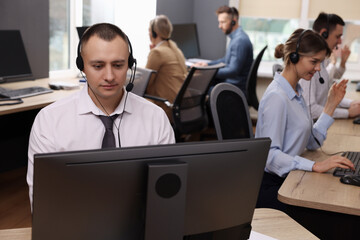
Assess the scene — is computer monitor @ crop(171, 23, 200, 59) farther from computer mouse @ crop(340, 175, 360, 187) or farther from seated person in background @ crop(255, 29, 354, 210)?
computer mouse @ crop(340, 175, 360, 187)

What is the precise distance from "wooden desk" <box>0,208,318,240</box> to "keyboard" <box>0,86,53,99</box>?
1814 mm

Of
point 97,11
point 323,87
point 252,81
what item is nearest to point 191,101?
point 252,81

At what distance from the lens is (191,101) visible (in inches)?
151

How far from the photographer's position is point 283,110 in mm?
2098

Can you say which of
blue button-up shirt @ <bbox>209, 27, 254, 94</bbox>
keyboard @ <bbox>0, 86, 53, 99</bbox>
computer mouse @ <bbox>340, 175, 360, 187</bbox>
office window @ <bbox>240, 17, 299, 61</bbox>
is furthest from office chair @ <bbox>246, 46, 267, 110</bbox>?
computer mouse @ <bbox>340, 175, 360, 187</bbox>

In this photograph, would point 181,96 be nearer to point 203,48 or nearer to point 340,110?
point 340,110

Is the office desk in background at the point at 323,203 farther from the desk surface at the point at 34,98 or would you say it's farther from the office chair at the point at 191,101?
the office chair at the point at 191,101

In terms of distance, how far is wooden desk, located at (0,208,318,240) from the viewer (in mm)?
1357

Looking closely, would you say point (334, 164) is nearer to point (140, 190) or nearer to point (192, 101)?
point (140, 190)

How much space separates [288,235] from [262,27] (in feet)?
15.3

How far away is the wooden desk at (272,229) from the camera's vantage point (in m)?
1.36

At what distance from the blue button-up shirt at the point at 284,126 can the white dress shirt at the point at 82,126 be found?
0.63 metres

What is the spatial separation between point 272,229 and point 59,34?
3.34 m

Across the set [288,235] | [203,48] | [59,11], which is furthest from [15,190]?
[203,48]
